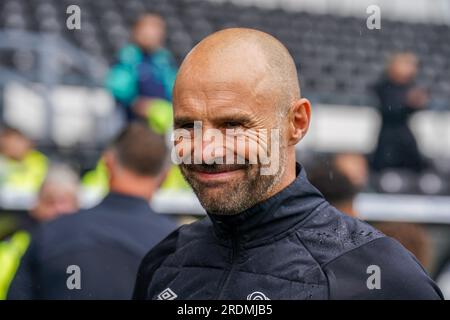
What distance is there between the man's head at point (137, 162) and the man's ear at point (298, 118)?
135cm

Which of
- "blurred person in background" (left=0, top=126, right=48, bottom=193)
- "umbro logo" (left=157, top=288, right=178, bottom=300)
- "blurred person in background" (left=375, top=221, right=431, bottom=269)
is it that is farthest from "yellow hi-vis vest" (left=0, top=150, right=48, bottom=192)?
"umbro logo" (left=157, top=288, right=178, bottom=300)

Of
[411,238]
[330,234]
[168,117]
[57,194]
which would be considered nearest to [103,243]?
[411,238]

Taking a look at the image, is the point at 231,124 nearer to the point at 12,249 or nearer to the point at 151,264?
the point at 151,264

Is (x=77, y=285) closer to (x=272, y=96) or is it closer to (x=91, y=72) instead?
(x=272, y=96)

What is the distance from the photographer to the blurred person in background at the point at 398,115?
581cm

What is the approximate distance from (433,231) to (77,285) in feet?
12.2

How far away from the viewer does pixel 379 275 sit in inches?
55.6

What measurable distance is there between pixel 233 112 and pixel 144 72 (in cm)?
355

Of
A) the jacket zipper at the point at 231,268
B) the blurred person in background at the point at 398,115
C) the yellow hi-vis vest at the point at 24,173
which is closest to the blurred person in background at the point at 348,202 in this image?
the jacket zipper at the point at 231,268

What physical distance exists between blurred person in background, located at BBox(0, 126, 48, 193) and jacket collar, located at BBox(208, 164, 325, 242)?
3.82 metres

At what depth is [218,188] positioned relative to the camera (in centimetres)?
147

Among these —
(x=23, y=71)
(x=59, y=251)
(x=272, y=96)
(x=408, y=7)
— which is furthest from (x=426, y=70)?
(x=272, y=96)

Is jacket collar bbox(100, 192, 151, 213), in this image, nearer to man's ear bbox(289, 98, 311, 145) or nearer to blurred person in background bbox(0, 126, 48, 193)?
man's ear bbox(289, 98, 311, 145)

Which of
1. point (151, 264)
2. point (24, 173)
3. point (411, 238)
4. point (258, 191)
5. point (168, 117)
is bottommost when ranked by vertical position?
point (24, 173)
